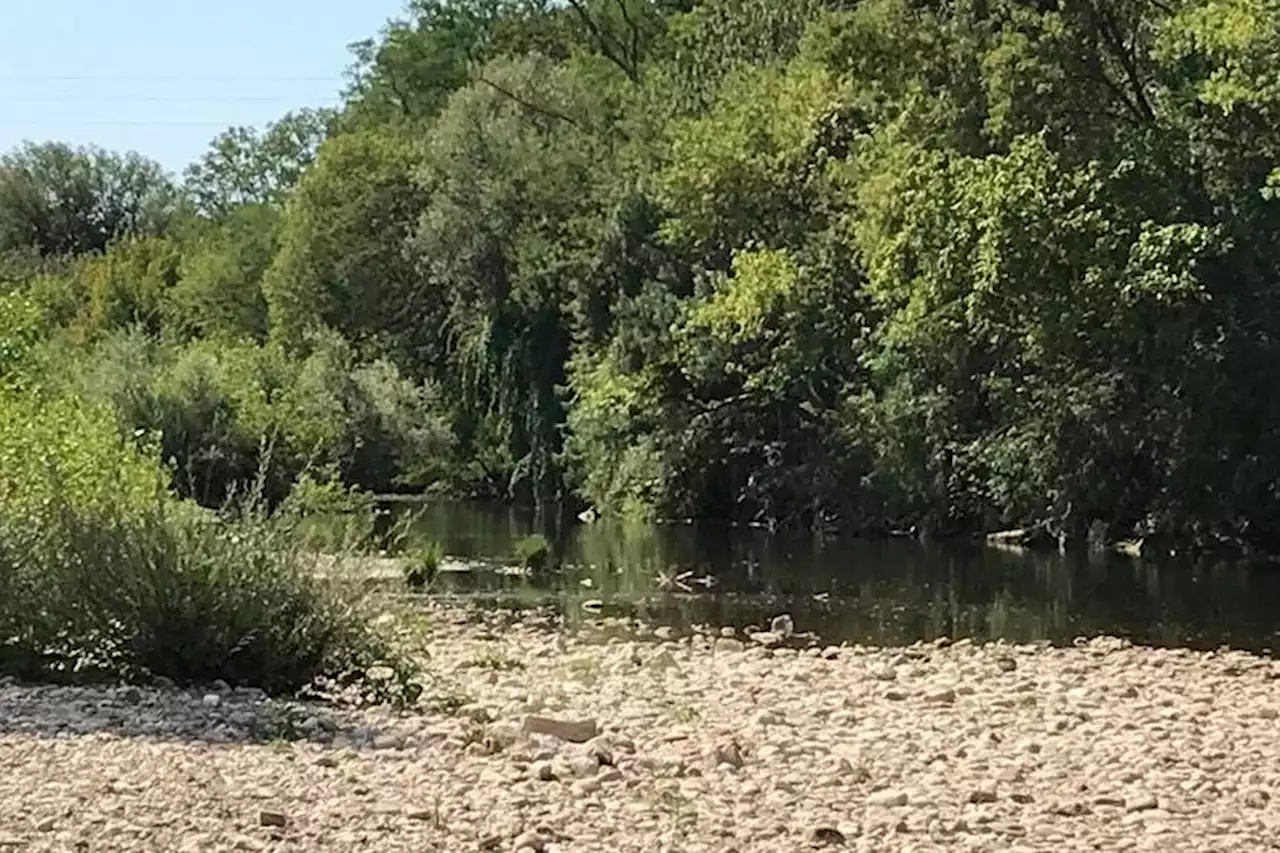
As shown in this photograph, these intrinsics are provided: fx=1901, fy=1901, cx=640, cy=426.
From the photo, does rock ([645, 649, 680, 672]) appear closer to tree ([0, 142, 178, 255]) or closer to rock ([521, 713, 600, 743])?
rock ([521, 713, 600, 743])

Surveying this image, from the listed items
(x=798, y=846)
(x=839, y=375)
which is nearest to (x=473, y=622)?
(x=798, y=846)

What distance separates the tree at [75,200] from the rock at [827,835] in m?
83.5

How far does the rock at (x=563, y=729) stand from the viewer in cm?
1150

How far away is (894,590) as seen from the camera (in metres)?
25.9

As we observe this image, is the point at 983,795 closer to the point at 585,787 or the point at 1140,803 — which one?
the point at 1140,803

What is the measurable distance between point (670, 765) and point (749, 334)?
27506mm

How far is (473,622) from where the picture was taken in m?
21.2

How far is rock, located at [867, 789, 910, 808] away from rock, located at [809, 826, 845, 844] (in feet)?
2.58

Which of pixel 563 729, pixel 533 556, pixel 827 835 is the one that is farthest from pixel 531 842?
pixel 533 556

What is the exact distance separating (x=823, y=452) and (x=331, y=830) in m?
31.1

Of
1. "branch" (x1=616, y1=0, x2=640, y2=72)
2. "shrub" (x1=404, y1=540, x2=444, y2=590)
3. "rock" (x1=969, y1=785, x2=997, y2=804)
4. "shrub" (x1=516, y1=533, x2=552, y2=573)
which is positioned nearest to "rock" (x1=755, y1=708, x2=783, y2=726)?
"rock" (x1=969, y1=785, x2=997, y2=804)

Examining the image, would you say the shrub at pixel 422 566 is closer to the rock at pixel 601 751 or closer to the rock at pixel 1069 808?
the rock at pixel 601 751

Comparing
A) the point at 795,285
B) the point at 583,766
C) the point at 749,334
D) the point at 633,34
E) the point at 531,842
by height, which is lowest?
the point at 531,842

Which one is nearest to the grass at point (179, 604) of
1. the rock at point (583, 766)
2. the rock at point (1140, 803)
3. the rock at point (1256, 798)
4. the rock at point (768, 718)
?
the rock at point (768, 718)
